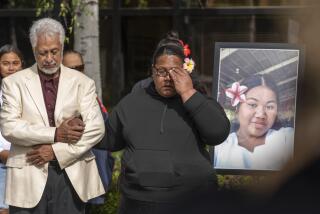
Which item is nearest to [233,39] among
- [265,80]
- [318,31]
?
[265,80]

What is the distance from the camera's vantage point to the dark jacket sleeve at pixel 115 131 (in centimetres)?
380

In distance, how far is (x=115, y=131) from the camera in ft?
12.6

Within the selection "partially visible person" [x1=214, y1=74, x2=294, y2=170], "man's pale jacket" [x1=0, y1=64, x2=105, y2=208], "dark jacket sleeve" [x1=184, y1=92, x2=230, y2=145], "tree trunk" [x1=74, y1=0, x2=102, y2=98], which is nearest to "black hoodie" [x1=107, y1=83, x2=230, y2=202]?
"dark jacket sleeve" [x1=184, y1=92, x2=230, y2=145]

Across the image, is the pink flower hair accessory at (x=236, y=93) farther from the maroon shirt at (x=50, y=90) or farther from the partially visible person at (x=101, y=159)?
the maroon shirt at (x=50, y=90)

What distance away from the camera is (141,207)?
3557mm

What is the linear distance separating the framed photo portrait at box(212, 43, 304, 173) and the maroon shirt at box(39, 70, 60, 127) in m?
1.77

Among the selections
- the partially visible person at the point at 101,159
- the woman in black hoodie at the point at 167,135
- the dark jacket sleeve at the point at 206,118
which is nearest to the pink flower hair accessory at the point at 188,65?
the woman in black hoodie at the point at 167,135

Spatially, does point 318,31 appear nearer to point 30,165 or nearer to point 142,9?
point 30,165

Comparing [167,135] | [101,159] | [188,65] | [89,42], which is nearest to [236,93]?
[101,159]

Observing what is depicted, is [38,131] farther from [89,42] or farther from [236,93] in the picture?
[89,42]

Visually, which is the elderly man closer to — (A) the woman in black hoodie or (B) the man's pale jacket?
(B) the man's pale jacket

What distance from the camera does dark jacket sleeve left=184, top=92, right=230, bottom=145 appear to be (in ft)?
11.4

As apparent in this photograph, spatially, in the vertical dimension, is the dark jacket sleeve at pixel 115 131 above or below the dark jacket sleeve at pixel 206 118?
below

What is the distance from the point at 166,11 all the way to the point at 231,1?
0.95m
